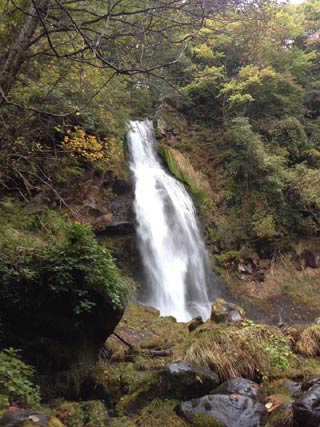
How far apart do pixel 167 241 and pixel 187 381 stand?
9047 millimetres

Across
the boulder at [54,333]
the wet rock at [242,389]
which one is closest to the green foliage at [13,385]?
the boulder at [54,333]

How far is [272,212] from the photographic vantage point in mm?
16250

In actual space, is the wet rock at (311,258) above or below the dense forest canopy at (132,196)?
below

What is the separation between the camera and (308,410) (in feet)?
11.5

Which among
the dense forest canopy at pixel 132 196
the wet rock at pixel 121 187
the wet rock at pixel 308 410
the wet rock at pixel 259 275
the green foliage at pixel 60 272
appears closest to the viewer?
the wet rock at pixel 308 410

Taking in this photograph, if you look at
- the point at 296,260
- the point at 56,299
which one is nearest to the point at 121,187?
the point at 296,260

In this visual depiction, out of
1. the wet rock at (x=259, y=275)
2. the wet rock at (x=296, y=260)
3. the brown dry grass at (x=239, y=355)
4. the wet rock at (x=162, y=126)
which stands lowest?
the wet rock at (x=259, y=275)

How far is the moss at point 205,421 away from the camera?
3.91 m

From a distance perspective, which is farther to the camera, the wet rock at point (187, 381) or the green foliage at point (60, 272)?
the green foliage at point (60, 272)

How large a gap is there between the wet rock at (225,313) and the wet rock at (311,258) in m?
7.64

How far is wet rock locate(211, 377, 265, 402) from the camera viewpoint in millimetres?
4445

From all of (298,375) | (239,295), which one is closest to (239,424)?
(298,375)

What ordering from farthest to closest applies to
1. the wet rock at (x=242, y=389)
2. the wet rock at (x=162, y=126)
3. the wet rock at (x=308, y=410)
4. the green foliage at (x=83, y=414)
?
the wet rock at (x=162, y=126)
the wet rock at (x=242, y=389)
the green foliage at (x=83, y=414)
the wet rock at (x=308, y=410)

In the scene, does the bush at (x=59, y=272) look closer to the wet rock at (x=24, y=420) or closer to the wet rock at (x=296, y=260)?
the wet rock at (x=24, y=420)
